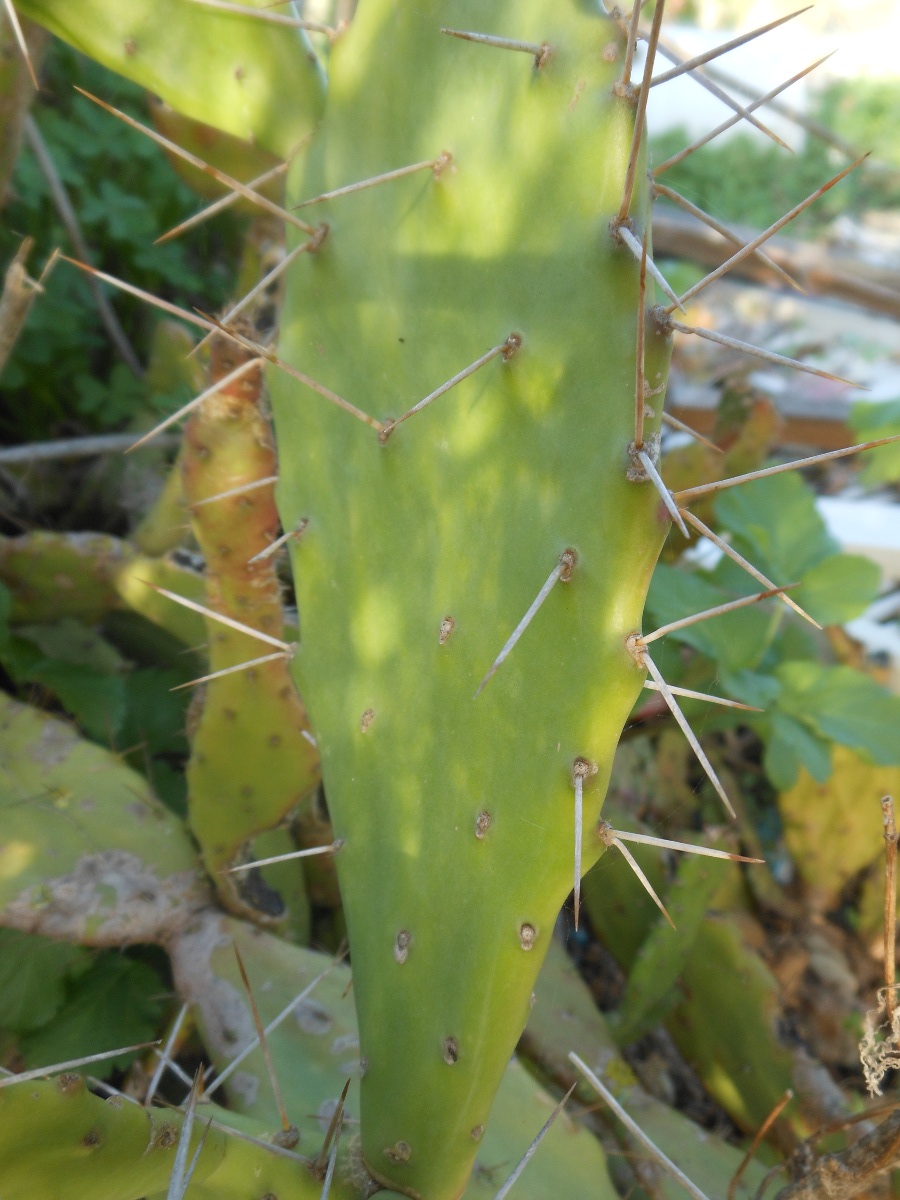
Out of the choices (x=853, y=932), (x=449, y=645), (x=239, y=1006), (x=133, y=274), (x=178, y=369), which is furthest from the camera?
(x=133, y=274)

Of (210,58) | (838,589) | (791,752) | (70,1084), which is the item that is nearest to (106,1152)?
(70,1084)

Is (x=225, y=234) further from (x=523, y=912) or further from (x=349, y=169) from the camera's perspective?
(x=523, y=912)

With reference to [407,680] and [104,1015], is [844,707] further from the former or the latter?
[104,1015]

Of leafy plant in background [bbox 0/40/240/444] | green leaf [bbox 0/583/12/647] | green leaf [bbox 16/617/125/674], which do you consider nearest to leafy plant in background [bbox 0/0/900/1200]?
green leaf [bbox 0/583/12/647]

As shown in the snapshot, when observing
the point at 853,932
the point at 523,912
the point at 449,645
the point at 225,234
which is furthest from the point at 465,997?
the point at 225,234

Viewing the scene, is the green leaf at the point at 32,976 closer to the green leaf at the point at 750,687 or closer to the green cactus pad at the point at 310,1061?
the green cactus pad at the point at 310,1061
